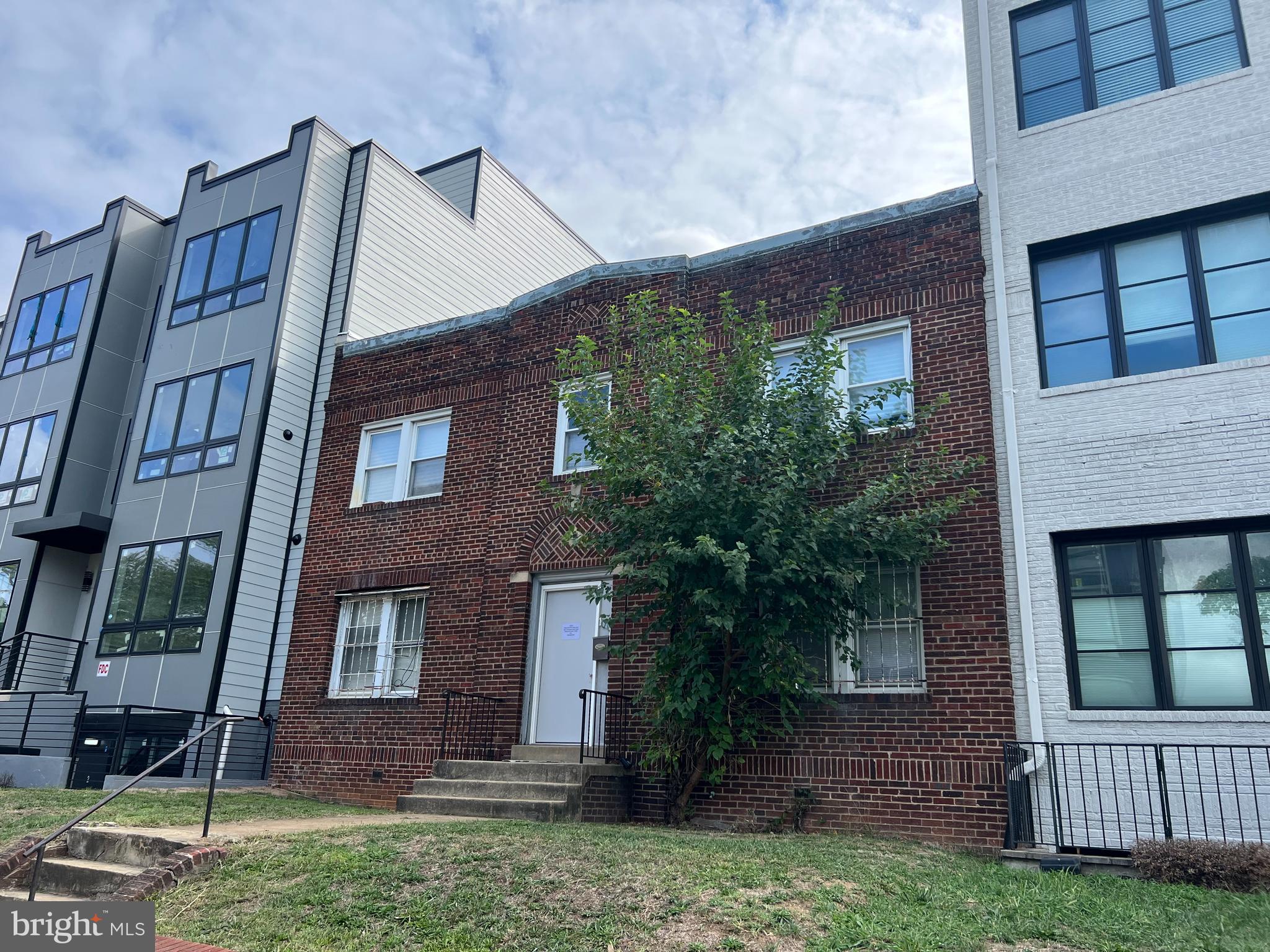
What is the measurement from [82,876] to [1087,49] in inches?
502

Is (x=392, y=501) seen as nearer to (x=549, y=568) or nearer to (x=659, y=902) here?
(x=549, y=568)

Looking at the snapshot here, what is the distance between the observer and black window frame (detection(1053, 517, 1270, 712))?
855cm

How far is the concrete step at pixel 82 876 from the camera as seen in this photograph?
747 centimetres

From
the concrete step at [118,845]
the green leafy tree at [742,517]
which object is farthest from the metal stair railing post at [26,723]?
the green leafy tree at [742,517]

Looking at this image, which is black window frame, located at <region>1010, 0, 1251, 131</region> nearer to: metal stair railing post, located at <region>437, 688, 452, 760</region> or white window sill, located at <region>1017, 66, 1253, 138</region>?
white window sill, located at <region>1017, 66, 1253, 138</region>

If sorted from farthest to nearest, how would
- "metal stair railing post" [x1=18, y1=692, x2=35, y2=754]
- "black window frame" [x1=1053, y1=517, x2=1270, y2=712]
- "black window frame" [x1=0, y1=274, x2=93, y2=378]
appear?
"black window frame" [x1=0, y1=274, x2=93, y2=378] → "metal stair railing post" [x1=18, y1=692, x2=35, y2=754] → "black window frame" [x1=1053, y1=517, x2=1270, y2=712]

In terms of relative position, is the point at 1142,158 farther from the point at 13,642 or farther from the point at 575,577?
the point at 13,642

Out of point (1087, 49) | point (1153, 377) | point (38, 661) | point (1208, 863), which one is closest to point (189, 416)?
point (38, 661)

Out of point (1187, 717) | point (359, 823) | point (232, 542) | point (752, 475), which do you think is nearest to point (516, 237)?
point (232, 542)

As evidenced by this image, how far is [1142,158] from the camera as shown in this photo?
10367 mm

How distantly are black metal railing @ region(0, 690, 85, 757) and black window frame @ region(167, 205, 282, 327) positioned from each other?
671 centimetres

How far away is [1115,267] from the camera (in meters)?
10.4

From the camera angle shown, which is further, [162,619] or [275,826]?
[162,619]

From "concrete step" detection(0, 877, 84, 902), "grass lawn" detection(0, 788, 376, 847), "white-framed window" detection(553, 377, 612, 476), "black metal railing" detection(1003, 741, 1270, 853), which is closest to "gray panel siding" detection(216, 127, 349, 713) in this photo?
"grass lawn" detection(0, 788, 376, 847)
